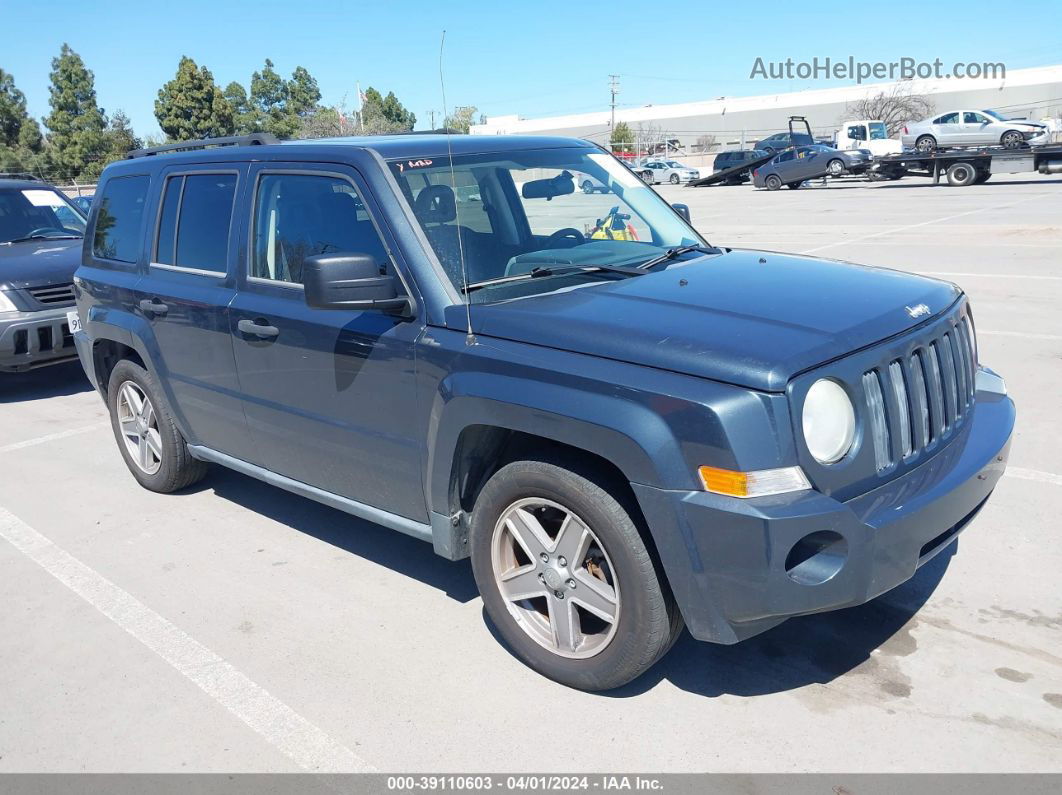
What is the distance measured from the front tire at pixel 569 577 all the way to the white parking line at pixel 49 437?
16.3 ft

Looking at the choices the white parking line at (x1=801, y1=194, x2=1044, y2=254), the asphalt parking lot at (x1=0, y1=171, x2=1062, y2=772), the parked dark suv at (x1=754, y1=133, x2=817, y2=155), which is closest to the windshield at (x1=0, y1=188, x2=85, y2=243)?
the asphalt parking lot at (x1=0, y1=171, x2=1062, y2=772)

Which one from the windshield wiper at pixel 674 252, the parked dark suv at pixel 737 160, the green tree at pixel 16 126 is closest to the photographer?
the windshield wiper at pixel 674 252

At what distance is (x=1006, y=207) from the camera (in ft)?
66.6

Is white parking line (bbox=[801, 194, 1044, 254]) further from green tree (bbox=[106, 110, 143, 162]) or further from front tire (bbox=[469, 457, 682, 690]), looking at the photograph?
green tree (bbox=[106, 110, 143, 162])

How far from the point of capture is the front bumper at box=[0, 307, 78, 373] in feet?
26.4

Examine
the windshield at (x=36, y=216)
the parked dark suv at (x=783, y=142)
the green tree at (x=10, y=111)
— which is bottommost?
the windshield at (x=36, y=216)

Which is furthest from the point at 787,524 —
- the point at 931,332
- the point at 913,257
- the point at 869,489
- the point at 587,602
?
the point at 913,257

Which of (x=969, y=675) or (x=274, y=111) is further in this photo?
(x=274, y=111)

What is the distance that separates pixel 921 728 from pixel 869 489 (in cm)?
85

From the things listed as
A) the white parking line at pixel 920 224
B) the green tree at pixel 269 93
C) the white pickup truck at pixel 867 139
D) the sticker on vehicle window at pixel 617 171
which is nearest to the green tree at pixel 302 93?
the green tree at pixel 269 93

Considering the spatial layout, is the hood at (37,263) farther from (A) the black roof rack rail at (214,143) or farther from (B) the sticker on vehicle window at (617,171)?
(B) the sticker on vehicle window at (617,171)

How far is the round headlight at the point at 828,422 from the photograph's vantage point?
9.41 feet

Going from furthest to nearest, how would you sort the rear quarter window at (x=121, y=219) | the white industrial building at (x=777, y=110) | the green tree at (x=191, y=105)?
the white industrial building at (x=777, y=110) < the green tree at (x=191, y=105) < the rear quarter window at (x=121, y=219)

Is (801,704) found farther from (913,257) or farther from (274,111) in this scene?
(274,111)
